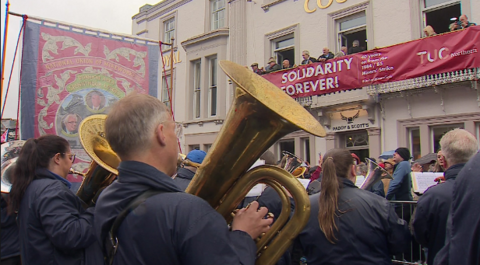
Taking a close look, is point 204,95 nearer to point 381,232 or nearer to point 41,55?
point 41,55

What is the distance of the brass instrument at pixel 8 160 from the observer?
8.58ft

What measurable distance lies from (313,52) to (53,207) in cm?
971

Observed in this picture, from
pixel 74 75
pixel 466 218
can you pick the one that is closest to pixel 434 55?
pixel 74 75

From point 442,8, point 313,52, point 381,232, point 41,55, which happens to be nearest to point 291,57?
point 313,52

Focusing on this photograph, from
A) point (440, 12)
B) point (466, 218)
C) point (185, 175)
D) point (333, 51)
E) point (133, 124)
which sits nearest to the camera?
point (133, 124)

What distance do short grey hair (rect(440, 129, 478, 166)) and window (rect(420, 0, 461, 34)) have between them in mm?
7414

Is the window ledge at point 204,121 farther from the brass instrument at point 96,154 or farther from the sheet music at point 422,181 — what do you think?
the brass instrument at point 96,154

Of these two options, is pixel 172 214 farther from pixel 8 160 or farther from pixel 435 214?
pixel 8 160

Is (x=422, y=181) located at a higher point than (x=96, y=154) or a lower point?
lower

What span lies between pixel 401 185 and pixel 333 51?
246 inches

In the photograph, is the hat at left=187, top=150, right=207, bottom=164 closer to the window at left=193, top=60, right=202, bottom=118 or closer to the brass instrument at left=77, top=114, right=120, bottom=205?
the brass instrument at left=77, top=114, right=120, bottom=205

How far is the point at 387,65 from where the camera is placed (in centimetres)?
822

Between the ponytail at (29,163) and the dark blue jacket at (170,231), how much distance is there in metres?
1.39

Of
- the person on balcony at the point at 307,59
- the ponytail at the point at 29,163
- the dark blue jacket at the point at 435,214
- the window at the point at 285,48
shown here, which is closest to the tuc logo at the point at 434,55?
the person on balcony at the point at 307,59
